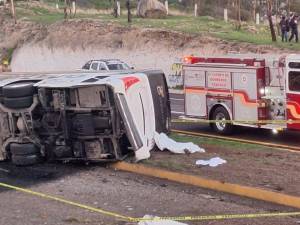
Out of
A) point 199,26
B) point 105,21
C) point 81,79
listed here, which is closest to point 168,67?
point 199,26

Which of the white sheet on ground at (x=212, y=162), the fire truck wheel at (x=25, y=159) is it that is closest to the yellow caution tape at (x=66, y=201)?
the fire truck wheel at (x=25, y=159)

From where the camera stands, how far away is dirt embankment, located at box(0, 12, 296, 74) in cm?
3725

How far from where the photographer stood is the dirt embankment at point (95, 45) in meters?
37.2

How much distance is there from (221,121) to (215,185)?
664 cm

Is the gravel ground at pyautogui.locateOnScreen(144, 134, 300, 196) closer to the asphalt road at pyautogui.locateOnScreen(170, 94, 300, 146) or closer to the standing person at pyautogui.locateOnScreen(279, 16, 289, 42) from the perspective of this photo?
the asphalt road at pyautogui.locateOnScreen(170, 94, 300, 146)

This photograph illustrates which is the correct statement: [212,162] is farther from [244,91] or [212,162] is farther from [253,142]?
[244,91]

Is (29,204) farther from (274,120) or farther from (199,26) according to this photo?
(199,26)

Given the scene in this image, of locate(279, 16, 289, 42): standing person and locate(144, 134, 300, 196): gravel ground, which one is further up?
locate(279, 16, 289, 42): standing person

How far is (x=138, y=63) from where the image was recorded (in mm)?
40000

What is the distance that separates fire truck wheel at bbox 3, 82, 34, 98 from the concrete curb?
2.26 metres

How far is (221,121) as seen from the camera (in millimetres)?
Result: 17531

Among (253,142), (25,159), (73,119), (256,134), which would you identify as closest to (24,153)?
(25,159)

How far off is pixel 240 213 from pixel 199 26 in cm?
3306

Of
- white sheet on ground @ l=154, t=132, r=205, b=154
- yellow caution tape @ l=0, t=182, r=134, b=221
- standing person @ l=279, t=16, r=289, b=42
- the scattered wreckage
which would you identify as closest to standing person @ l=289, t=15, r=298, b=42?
standing person @ l=279, t=16, r=289, b=42
